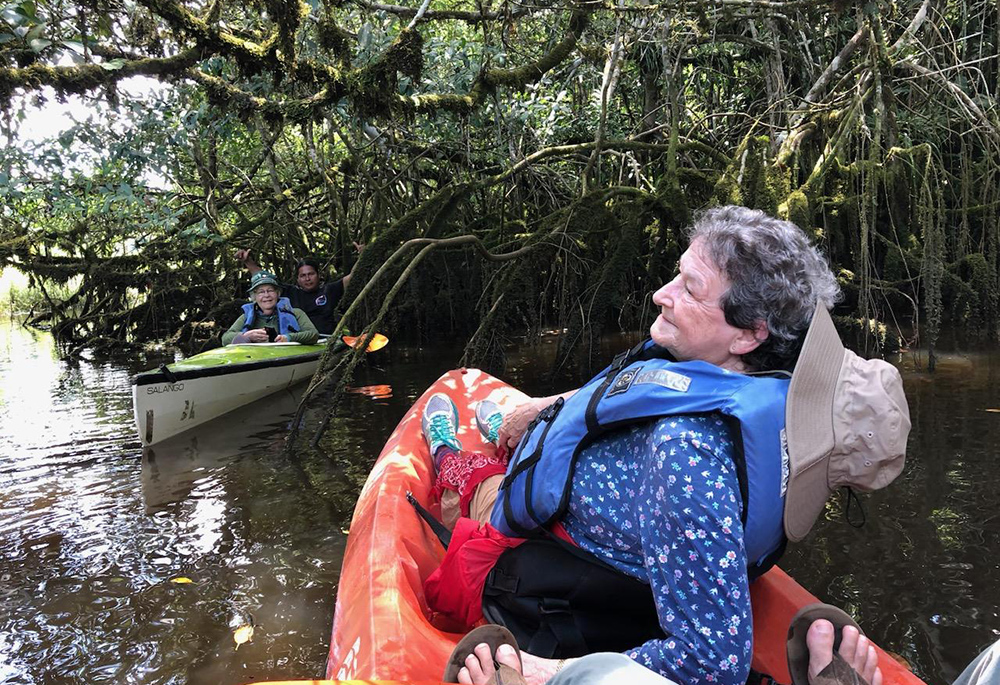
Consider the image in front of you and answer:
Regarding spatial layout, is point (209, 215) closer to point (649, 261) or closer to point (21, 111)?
point (21, 111)

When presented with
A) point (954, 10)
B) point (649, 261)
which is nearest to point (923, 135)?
point (954, 10)

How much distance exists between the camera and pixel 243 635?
2.82 metres

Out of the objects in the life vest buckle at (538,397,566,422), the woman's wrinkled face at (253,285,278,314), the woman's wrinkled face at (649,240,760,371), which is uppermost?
the woman's wrinkled face at (649,240,760,371)

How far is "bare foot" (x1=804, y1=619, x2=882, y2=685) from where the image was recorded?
4.83ft

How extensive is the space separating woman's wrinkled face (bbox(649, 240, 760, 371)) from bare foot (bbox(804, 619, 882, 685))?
515mm

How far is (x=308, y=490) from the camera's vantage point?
4410 mm

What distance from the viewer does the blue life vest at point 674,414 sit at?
138cm

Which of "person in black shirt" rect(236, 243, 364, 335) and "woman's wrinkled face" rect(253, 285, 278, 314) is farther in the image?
"person in black shirt" rect(236, 243, 364, 335)

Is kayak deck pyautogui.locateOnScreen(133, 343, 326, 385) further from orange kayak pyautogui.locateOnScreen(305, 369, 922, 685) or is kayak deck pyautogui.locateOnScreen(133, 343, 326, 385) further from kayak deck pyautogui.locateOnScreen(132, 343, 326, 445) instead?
orange kayak pyautogui.locateOnScreen(305, 369, 922, 685)

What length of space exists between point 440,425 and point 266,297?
4563mm

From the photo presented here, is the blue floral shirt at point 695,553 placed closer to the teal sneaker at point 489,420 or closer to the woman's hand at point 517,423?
the woman's hand at point 517,423

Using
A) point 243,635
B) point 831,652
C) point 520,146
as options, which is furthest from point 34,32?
point 520,146

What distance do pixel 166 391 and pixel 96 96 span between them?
1948 millimetres

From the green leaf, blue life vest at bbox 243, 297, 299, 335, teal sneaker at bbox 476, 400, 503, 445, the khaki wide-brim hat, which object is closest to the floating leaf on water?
teal sneaker at bbox 476, 400, 503, 445
